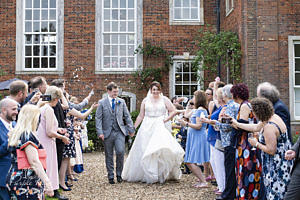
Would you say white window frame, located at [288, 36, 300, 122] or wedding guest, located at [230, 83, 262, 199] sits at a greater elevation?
white window frame, located at [288, 36, 300, 122]

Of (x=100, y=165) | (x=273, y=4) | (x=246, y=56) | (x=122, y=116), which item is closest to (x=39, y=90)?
(x=122, y=116)

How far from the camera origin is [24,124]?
408 centimetres

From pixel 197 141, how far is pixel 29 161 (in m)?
4.47

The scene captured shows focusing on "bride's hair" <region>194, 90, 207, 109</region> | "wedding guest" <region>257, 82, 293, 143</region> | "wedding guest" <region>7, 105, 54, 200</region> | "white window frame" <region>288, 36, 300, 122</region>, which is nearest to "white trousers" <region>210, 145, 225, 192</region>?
"bride's hair" <region>194, 90, 207, 109</region>

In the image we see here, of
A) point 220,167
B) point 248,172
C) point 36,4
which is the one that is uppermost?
point 36,4

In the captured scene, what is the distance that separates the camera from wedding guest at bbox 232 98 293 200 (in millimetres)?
4660

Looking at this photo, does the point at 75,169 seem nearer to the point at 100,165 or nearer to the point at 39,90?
the point at 100,165

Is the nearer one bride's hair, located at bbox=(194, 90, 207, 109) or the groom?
bride's hair, located at bbox=(194, 90, 207, 109)

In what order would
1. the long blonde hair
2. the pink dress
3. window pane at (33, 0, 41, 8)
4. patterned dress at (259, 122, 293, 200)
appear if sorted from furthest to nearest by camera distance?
window pane at (33, 0, 41, 8)
the pink dress
patterned dress at (259, 122, 293, 200)
the long blonde hair

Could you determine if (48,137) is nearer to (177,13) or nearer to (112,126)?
(112,126)

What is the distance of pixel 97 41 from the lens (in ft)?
52.0

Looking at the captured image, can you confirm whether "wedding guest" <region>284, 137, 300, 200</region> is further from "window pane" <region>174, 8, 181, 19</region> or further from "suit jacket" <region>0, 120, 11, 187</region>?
"window pane" <region>174, 8, 181, 19</region>

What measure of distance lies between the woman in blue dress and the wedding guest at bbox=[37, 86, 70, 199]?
8.68 feet

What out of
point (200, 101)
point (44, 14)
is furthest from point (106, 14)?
point (200, 101)
